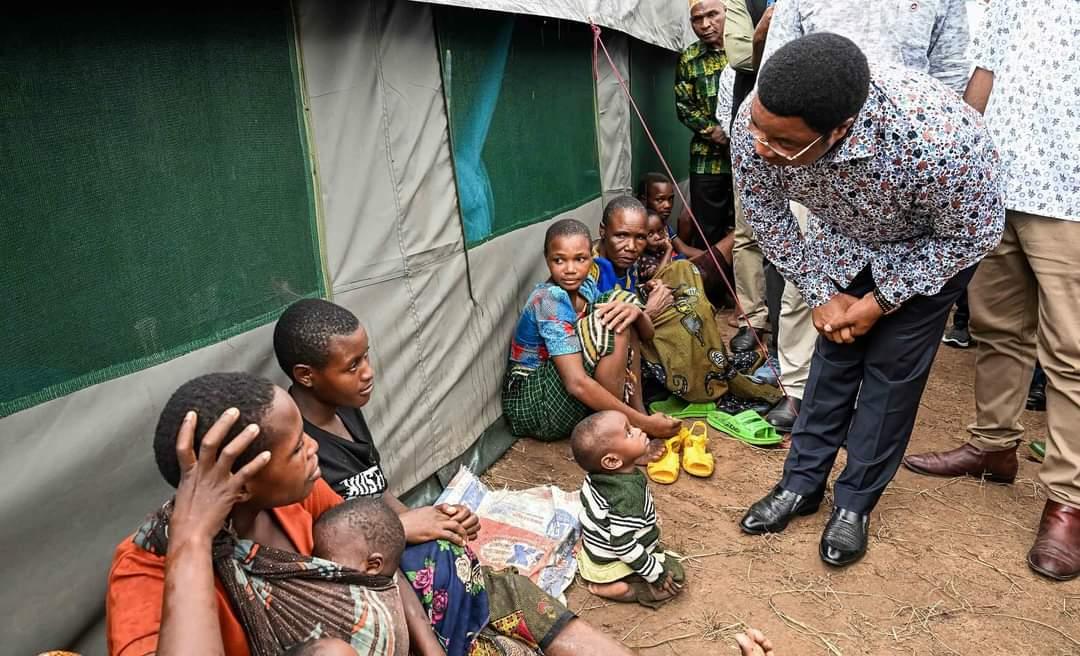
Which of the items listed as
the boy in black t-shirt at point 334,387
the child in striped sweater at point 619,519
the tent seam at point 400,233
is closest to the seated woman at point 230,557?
the boy in black t-shirt at point 334,387

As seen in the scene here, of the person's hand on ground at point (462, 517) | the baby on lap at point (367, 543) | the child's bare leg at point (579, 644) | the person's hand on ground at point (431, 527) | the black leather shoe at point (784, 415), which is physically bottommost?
the black leather shoe at point (784, 415)

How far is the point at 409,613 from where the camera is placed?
1890 mm

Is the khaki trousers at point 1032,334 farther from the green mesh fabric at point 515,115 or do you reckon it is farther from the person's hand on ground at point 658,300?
the green mesh fabric at point 515,115

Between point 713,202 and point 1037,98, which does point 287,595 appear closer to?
point 1037,98

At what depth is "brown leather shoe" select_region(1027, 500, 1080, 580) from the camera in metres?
2.68

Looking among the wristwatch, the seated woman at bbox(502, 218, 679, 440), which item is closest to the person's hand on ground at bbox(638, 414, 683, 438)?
the seated woman at bbox(502, 218, 679, 440)

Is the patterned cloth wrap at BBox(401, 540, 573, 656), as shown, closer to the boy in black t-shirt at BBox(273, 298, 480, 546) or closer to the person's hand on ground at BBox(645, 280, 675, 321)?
the boy in black t-shirt at BBox(273, 298, 480, 546)

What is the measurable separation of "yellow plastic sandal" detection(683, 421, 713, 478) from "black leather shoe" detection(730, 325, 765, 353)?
1.31m

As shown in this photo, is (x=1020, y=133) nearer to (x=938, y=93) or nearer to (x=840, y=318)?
(x=938, y=93)

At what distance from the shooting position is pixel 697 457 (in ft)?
11.4

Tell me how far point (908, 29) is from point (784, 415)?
1.86 metres

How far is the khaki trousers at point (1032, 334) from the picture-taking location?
2.65 meters

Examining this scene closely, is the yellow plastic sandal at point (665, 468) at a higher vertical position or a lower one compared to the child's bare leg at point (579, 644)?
lower

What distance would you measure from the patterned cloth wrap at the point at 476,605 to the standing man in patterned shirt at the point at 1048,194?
1.87 meters
